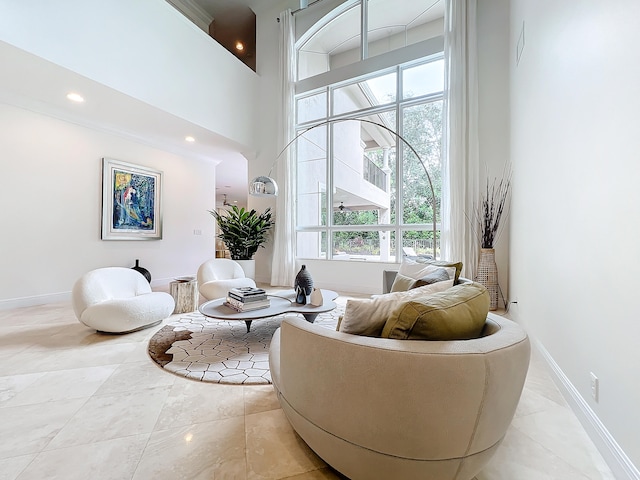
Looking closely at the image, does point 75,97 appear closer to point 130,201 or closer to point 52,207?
point 52,207

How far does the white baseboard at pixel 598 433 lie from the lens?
1.14 meters

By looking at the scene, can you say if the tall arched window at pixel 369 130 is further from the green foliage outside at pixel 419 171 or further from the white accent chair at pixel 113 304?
the white accent chair at pixel 113 304

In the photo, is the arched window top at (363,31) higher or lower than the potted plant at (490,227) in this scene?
higher

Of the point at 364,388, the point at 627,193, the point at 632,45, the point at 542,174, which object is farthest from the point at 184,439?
the point at 542,174

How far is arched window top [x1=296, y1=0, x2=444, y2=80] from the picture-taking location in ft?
15.7

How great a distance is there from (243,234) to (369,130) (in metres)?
2.91

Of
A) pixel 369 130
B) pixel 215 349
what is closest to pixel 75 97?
pixel 215 349

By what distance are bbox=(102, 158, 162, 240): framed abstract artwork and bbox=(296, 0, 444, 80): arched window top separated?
3.45 m

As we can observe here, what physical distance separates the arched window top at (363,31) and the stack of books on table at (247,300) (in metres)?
4.64

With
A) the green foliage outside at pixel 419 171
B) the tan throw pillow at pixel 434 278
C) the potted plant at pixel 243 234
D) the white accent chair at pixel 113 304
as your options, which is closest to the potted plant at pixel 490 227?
the green foliage outside at pixel 419 171

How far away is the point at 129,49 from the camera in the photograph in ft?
12.3

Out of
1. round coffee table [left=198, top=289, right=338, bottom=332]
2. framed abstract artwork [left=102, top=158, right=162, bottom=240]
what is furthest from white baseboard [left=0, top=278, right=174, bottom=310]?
Result: round coffee table [left=198, top=289, right=338, bottom=332]

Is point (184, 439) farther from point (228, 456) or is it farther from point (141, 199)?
point (141, 199)

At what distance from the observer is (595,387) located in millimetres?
1414
